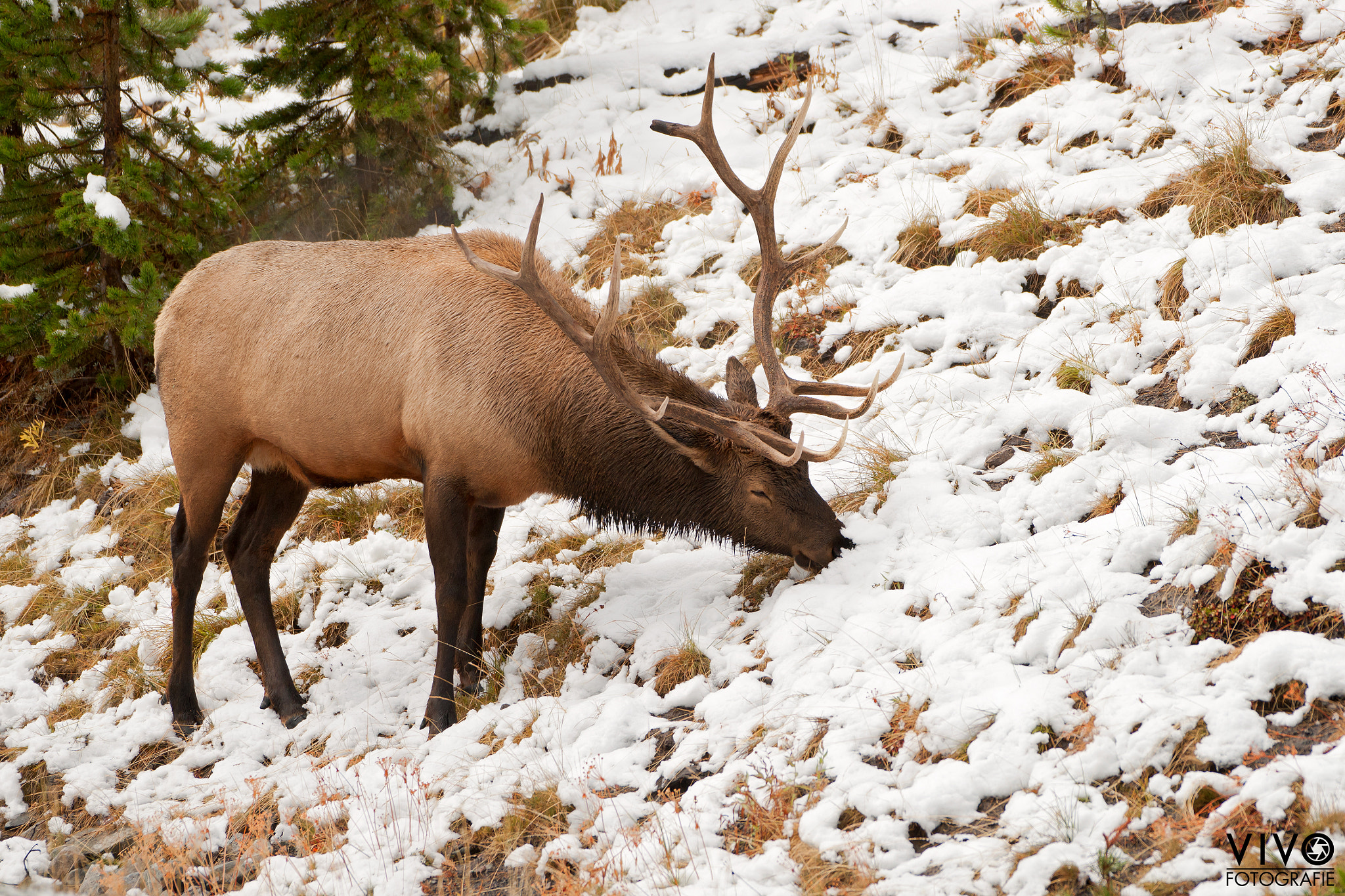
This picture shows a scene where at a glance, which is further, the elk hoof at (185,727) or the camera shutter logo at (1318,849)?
the elk hoof at (185,727)

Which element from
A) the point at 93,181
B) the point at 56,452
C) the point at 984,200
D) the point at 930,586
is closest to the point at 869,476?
the point at 930,586

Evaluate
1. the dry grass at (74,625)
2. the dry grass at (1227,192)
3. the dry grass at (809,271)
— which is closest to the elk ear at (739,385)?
the dry grass at (809,271)

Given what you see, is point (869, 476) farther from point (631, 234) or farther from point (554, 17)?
point (554, 17)

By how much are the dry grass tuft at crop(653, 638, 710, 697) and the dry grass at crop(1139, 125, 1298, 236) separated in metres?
3.75

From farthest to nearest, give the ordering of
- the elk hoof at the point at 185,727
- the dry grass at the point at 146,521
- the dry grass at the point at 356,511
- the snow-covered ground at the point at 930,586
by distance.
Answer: the dry grass at the point at 146,521 < the dry grass at the point at 356,511 < the elk hoof at the point at 185,727 < the snow-covered ground at the point at 930,586

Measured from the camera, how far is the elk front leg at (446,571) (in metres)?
5.05

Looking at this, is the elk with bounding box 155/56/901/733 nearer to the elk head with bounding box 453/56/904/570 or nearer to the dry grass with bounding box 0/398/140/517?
the elk head with bounding box 453/56/904/570

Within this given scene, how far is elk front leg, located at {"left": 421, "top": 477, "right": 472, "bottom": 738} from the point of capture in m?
5.05

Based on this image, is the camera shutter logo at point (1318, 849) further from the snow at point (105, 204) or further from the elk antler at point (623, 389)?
the snow at point (105, 204)

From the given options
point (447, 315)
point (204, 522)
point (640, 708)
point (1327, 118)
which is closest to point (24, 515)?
point (204, 522)

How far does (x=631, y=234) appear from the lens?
26.7 ft

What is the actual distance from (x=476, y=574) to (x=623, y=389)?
4.83ft

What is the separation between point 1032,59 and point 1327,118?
2.40m

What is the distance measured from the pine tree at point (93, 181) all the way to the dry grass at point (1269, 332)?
703cm
